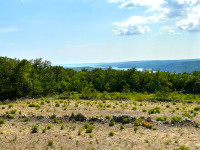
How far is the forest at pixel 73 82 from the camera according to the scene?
4506 cm

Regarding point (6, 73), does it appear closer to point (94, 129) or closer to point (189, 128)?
point (94, 129)

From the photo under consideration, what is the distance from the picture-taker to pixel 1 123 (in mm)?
23516

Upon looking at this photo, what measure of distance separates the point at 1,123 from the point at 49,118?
5.83 metres

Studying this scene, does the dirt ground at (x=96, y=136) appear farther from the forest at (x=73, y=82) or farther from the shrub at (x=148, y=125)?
the forest at (x=73, y=82)

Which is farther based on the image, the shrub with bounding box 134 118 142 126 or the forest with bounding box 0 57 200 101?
the forest with bounding box 0 57 200 101

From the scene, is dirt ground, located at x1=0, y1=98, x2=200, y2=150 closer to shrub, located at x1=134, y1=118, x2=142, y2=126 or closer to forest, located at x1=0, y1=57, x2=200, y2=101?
shrub, located at x1=134, y1=118, x2=142, y2=126

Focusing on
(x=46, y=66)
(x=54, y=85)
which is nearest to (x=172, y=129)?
(x=54, y=85)

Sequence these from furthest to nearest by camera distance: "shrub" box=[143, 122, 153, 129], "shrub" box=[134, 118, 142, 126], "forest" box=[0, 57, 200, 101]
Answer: "forest" box=[0, 57, 200, 101], "shrub" box=[134, 118, 142, 126], "shrub" box=[143, 122, 153, 129]

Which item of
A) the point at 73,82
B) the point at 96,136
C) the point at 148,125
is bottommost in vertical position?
the point at 96,136

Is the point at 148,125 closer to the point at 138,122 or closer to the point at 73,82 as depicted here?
the point at 138,122

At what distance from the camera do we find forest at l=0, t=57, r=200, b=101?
45.1m

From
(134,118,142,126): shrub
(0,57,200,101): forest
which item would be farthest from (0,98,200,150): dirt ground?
(0,57,200,101): forest

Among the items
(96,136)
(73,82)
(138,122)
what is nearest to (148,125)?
(138,122)

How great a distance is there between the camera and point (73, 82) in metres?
64.2
